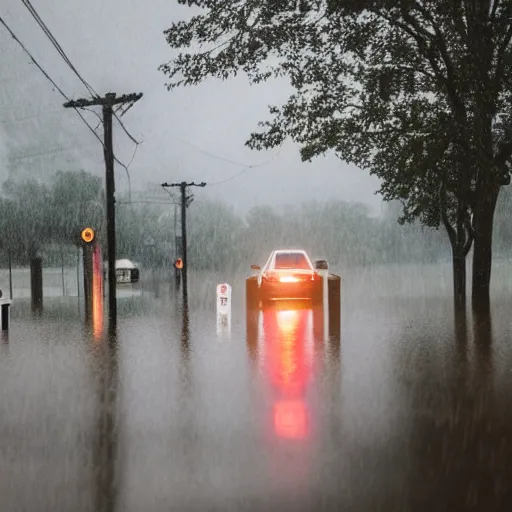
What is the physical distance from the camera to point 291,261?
82.7 feet

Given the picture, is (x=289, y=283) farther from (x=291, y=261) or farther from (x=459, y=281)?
(x=459, y=281)

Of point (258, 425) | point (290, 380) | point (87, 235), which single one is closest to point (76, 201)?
point (87, 235)

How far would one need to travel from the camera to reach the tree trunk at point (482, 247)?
2339 centimetres

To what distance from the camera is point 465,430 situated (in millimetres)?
6781

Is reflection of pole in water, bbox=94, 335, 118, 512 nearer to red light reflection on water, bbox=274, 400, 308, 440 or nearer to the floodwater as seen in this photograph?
the floodwater

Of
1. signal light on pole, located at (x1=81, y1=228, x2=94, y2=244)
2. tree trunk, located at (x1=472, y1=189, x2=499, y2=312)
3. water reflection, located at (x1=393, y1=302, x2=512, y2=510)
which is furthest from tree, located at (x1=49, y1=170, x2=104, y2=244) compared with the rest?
water reflection, located at (x1=393, y1=302, x2=512, y2=510)

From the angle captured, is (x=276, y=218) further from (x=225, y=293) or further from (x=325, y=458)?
(x=325, y=458)

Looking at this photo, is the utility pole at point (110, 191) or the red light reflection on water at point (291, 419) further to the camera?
the utility pole at point (110, 191)

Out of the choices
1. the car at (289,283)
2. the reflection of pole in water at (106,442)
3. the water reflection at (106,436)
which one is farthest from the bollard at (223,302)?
the reflection of pole in water at (106,442)

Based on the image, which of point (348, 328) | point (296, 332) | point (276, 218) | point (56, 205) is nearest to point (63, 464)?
point (296, 332)

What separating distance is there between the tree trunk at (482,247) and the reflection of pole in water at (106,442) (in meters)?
14.8

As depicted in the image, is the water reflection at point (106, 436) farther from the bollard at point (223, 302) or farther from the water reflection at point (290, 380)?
the bollard at point (223, 302)

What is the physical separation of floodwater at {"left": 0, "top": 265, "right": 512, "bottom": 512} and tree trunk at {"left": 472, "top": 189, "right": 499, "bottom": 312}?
30.5ft

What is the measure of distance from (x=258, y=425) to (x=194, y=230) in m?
153
